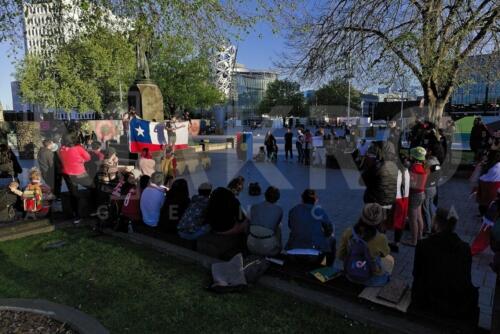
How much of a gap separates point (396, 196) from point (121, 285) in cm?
436

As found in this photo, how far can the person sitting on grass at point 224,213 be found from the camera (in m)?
4.97

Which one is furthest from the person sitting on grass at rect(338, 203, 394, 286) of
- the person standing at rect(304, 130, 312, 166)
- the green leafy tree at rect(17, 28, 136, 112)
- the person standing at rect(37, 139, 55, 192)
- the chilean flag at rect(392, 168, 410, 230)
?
the green leafy tree at rect(17, 28, 136, 112)

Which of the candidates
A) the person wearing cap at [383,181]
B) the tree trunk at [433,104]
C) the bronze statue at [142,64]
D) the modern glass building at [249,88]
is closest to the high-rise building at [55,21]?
the bronze statue at [142,64]

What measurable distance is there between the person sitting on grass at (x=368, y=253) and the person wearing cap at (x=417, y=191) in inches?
84.6

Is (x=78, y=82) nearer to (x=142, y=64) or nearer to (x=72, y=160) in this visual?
(x=142, y=64)

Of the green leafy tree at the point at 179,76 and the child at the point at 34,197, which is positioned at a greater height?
the green leafy tree at the point at 179,76

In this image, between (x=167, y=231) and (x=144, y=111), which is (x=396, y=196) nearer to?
(x=167, y=231)

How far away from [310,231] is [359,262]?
2.61 ft

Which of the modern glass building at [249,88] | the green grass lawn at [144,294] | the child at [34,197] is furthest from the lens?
the modern glass building at [249,88]

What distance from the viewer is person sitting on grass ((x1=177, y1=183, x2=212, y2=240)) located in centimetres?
526

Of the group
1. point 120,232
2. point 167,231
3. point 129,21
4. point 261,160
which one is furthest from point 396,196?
point 261,160

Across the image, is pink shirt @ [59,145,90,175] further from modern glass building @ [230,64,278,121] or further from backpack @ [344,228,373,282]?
modern glass building @ [230,64,278,121]

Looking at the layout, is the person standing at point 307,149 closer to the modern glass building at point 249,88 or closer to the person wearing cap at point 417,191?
the person wearing cap at point 417,191

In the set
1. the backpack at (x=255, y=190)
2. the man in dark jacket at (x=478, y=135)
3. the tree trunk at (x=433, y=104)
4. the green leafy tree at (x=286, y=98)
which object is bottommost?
the backpack at (x=255, y=190)
